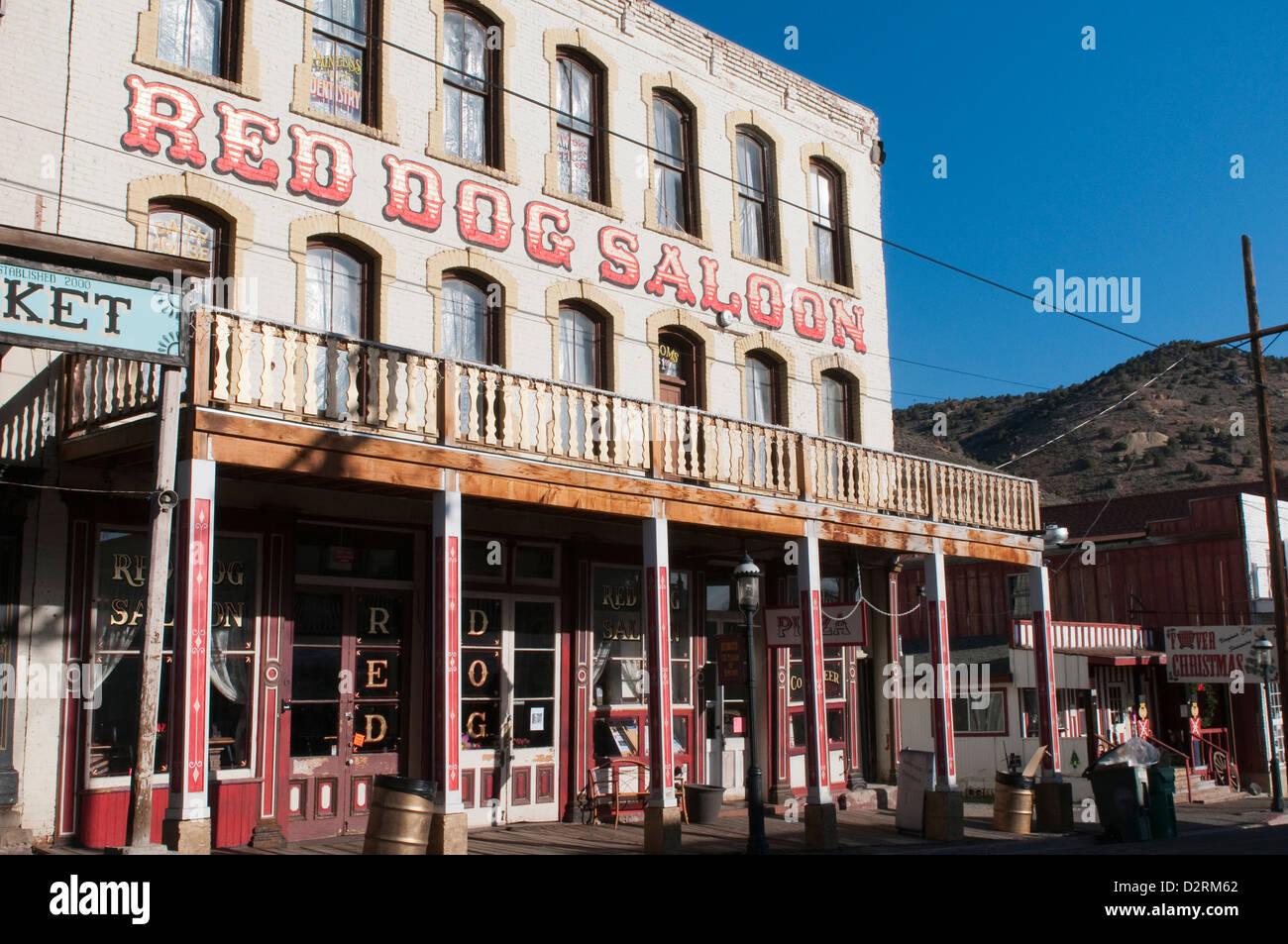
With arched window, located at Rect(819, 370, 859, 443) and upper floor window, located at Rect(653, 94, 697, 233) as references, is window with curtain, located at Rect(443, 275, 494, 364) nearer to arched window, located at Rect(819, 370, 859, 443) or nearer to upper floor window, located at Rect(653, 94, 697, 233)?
upper floor window, located at Rect(653, 94, 697, 233)

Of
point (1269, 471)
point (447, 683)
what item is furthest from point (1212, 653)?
point (447, 683)

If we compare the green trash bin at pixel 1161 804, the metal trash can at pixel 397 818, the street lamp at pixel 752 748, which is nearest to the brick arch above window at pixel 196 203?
the metal trash can at pixel 397 818

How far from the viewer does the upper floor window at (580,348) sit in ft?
57.6

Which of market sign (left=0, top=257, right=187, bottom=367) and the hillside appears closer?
market sign (left=0, top=257, right=187, bottom=367)

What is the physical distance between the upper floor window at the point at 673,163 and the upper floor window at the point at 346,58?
15.9 feet

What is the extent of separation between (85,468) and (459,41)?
25.5 feet

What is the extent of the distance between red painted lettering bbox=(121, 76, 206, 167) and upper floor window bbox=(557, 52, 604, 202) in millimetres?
5519

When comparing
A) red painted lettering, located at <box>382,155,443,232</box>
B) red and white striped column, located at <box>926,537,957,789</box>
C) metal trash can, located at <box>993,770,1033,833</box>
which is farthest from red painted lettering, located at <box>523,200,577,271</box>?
metal trash can, located at <box>993,770,1033,833</box>

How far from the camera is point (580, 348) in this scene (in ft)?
58.3

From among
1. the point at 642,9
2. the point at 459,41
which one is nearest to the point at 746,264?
the point at 642,9

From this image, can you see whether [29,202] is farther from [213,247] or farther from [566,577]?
[566,577]

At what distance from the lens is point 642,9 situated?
19.2 m

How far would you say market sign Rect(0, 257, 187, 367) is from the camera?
391 inches

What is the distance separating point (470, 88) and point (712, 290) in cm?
480
